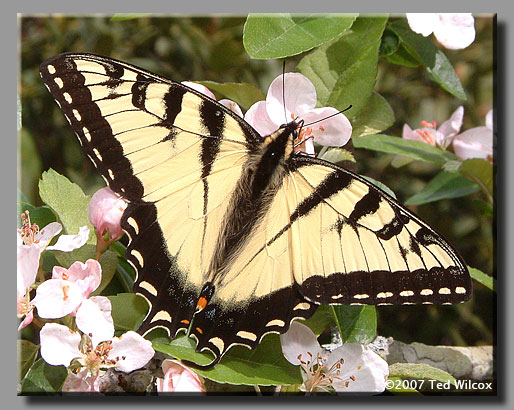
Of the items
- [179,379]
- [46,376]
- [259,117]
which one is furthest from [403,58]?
[46,376]

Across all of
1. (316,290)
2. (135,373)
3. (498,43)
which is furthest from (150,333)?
(498,43)

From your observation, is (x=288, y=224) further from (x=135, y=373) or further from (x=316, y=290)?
(x=135, y=373)

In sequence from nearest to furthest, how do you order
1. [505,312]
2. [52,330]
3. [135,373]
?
[52,330] → [135,373] → [505,312]

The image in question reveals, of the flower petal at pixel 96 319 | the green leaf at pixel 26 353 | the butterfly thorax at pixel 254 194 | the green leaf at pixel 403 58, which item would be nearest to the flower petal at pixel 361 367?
the butterfly thorax at pixel 254 194

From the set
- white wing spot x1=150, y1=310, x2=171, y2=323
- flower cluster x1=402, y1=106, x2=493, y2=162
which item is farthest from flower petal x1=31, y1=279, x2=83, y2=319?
flower cluster x1=402, y1=106, x2=493, y2=162

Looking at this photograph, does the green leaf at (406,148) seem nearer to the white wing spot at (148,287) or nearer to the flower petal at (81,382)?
the white wing spot at (148,287)
